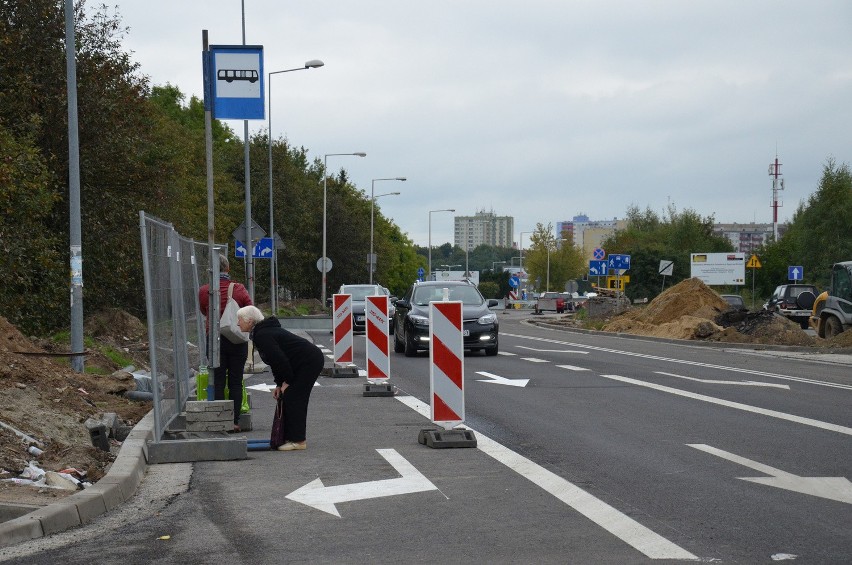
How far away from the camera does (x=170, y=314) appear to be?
11156mm

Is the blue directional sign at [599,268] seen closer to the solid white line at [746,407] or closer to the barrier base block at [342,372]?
the barrier base block at [342,372]

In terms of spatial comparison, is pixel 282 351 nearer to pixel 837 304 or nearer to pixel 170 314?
pixel 170 314

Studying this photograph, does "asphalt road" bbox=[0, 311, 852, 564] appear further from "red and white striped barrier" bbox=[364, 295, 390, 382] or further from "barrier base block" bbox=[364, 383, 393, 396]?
"red and white striped barrier" bbox=[364, 295, 390, 382]

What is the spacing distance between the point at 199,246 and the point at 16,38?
53.9 feet

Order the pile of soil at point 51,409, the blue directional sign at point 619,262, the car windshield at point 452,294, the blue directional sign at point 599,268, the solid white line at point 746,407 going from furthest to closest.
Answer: the blue directional sign at point 599,268 → the blue directional sign at point 619,262 → the car windshield at point 452,294 → the solid white line at point 746,407 → the pile of soil at point 51,409

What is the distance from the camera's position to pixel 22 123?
84.2 feet

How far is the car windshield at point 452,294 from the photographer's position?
2584 cm

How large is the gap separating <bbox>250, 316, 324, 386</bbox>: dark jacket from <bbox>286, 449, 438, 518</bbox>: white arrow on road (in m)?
1.87

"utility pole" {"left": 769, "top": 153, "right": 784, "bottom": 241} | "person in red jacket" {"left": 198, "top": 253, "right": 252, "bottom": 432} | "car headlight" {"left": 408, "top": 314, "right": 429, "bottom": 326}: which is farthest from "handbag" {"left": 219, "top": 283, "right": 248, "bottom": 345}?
"utility pole" {"left": 769, "top": 153, "right": 784, "bottom": 241}

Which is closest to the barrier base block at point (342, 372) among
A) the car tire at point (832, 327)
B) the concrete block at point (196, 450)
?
the concrete block at point (196, 450)

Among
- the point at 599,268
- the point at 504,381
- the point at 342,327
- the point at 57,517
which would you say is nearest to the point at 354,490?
the point at 57,517

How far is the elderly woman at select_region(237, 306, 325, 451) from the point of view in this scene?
1055 centimetres

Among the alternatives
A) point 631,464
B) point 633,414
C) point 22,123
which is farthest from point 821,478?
point 22,123

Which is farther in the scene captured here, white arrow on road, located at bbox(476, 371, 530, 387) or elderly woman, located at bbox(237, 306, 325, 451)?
white arrow on road, located at bbox(476, 371, 530, 387)
